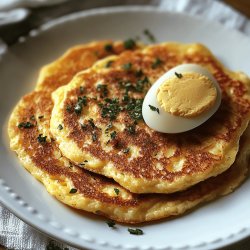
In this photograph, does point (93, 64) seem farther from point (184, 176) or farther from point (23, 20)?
point (184, 176)

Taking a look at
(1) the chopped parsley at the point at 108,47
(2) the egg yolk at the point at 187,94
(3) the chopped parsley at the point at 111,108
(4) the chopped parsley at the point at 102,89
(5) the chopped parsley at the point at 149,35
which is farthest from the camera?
(5) the chopped parsley at the point at 149,35

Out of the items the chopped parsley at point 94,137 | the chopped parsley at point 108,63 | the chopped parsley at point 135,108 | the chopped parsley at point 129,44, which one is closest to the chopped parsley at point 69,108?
the chopped parsley at point 94,137

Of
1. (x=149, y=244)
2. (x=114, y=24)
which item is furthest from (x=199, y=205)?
(x=114, y=24)

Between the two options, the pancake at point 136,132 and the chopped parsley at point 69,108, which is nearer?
the pancake at point 136,132

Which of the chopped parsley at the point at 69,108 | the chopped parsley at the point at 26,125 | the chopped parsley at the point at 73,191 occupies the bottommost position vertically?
the chopped parsley at the point at 73,191

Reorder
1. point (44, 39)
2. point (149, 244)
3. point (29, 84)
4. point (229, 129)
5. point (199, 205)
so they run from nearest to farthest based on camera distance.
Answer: point (149, 244) → point (199, 205) → point (229, 129) → point (29, 84) → point (44, 39)

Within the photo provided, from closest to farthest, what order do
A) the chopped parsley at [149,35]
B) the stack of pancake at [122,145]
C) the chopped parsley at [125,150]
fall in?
the stack of pancake at [122,145] < the chopped parsley at [125,150] < the chopped parsley at [149,35]

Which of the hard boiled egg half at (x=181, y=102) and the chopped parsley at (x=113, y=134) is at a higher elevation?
the hard boiled egg half at (x=181, y=102)

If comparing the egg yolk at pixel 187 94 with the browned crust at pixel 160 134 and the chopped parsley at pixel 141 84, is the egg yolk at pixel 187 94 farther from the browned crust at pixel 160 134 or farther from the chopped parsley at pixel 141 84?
the chopped parsley at pixel 141 84
